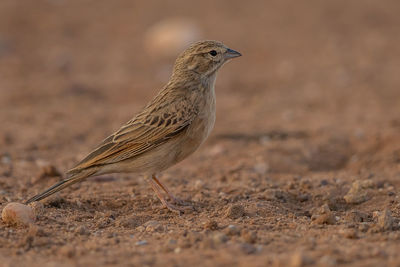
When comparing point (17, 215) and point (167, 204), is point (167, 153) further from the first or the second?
point (17, 215)

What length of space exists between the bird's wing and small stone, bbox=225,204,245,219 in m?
1.03

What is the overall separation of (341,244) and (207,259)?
106 cm

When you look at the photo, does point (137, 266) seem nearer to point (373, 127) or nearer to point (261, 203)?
point (261, 203)

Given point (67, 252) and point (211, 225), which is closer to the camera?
point (67, 252)

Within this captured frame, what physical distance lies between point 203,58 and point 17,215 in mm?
2701

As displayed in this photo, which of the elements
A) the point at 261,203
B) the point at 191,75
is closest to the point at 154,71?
the point at 191,75

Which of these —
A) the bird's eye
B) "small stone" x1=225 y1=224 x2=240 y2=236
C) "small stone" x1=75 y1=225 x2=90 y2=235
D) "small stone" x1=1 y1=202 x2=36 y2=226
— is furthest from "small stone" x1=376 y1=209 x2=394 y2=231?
"small stone" x1=1 y1=202 x2=36 y2=226

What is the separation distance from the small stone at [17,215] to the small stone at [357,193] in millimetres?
3158

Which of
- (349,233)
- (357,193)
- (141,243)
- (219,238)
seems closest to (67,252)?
(141,243)

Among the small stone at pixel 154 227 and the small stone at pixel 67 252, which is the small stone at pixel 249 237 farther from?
the small stone at pixel 67 252

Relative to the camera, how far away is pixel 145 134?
21.7 ft

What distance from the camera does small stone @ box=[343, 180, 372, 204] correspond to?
21.9 feet

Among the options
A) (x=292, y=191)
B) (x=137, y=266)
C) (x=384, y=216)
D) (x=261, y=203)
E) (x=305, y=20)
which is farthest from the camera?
(x=305, y=20)

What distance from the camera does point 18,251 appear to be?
499 cm
